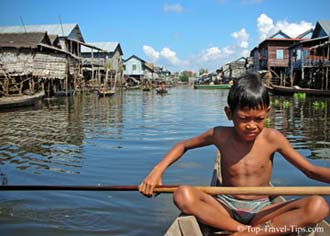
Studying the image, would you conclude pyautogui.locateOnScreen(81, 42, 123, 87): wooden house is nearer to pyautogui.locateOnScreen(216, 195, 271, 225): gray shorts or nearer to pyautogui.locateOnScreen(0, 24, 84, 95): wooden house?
pyautogui.locateOnScreen(0, 24, 84, 95): wooden house

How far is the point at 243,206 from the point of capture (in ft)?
9.31

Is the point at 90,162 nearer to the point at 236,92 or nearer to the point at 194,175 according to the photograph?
the point at 194,175

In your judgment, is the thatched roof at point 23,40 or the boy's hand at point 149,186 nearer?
the boy's hand at point 149,186

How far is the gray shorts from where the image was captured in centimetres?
276

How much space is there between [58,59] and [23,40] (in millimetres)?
2819

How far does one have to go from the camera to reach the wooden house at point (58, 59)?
26031 mm

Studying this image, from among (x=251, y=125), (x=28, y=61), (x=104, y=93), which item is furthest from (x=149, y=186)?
(x=104, y=93)

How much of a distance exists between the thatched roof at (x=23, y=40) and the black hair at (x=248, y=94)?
80.5 feet

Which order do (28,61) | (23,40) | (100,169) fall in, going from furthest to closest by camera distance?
(23,40) → (28,61) → (100,169)

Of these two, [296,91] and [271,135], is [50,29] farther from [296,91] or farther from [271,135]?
[271,135]

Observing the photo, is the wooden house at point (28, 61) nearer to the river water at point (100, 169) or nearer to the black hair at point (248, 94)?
the river water at point (100, 169)

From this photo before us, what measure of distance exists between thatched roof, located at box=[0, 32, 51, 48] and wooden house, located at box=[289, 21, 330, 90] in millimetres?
19349

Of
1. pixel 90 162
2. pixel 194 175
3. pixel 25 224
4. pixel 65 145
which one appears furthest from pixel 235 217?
pixel 65 145

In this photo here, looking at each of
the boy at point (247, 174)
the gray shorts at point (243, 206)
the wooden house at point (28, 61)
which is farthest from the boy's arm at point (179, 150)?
the wooden house at point (28, 61)
